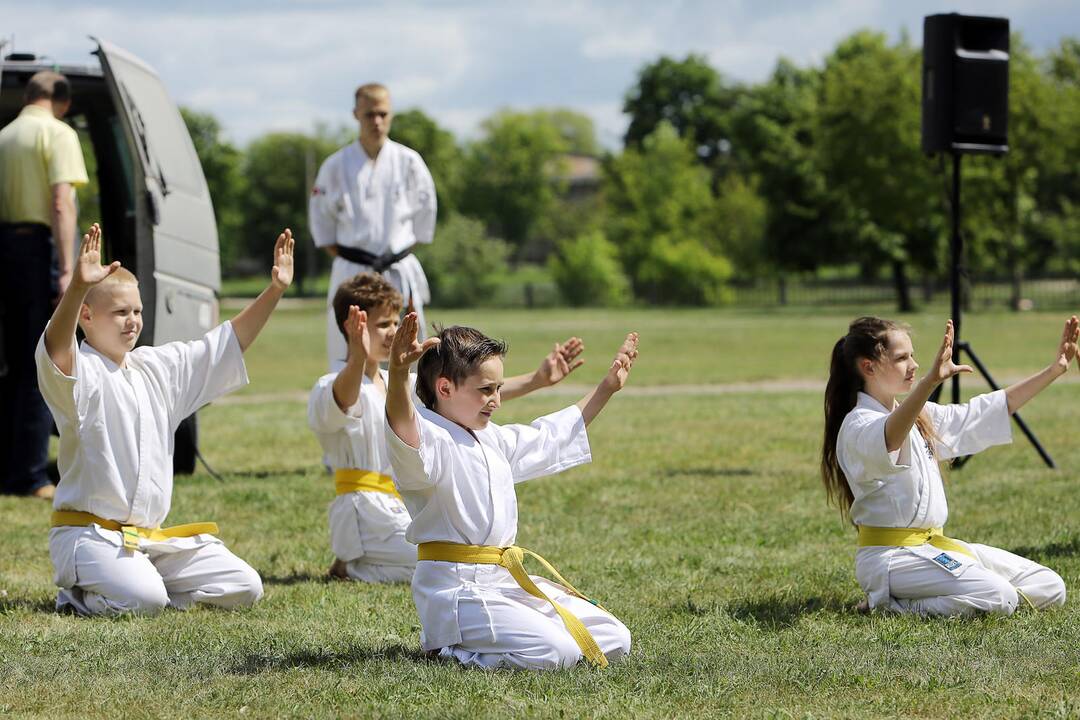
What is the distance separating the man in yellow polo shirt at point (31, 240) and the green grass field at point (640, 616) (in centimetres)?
41

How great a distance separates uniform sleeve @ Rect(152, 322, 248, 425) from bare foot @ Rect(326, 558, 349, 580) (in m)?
1.04

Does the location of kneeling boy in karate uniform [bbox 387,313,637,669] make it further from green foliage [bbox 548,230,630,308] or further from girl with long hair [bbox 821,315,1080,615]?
green foliage [bbox 548,230,630,308]

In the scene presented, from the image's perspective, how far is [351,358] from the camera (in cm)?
552

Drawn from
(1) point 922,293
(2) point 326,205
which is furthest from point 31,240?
(1) point 922,293

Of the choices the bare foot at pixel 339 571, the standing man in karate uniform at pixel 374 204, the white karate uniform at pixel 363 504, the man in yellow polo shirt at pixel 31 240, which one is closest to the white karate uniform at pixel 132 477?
the white karate uniform at pixel 363 504

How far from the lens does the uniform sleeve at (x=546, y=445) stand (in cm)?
466

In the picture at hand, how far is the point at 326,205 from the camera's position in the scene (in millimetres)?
9094

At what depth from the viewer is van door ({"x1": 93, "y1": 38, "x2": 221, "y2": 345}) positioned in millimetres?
8266

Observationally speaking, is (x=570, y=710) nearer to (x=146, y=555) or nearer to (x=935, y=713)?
(x=935, y=713)

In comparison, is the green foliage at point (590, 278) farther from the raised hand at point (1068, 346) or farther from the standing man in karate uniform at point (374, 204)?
the raised hand at point (1068, 346)

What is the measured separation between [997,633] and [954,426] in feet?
3.14

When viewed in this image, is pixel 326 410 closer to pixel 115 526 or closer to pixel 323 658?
pixel 115 526

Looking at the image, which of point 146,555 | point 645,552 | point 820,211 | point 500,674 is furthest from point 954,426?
point 820,211

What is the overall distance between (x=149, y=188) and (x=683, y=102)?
74954 mm
